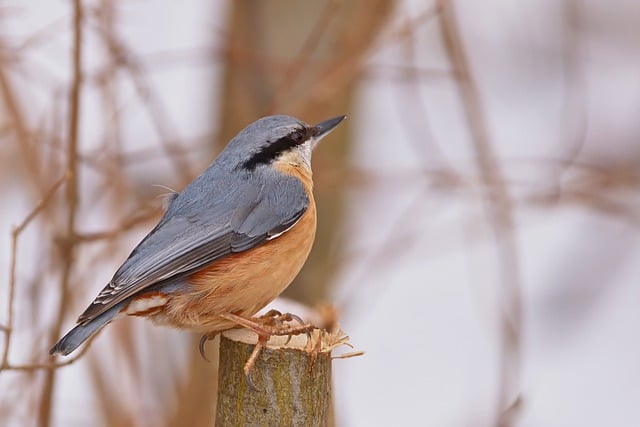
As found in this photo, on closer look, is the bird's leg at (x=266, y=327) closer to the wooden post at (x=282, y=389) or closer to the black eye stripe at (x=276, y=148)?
the wooden post at (x=282, y=389)

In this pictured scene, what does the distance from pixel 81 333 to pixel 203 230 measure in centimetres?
47

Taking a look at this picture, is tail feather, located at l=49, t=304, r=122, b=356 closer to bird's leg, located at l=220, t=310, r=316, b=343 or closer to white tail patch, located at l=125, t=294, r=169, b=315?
white tail patch, located at l=125, t=294, r=169, b=315

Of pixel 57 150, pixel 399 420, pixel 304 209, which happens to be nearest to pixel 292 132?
pixel 304 209

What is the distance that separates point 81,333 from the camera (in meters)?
2.57

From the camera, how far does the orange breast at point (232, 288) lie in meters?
2.79

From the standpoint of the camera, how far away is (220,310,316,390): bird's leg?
241 centimetres

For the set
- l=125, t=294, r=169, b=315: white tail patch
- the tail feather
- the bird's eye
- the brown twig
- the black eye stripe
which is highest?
the brown twig

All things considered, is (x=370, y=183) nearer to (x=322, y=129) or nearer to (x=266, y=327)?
(x=322, y=129)

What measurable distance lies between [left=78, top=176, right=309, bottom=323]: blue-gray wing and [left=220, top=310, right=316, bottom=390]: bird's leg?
20cm

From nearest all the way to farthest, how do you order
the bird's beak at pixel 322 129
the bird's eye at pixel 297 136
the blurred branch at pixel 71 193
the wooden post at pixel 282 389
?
the wooden post at pixel 282 389 → the blurred branch at pixel 71 193 → the bird's eye at pixel 297 136 → the bird's beak at pixel 322 129

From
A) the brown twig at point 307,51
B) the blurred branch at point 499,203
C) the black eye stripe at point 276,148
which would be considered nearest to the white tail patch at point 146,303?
the black eye stripe at point 276,148

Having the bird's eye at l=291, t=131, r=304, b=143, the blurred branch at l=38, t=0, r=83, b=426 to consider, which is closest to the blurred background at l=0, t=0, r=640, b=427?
the blurred branch at l=38, t=0, r=83, b=426

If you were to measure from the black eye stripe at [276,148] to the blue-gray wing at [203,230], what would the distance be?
72mm

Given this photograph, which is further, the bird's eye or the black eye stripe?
the bird's eye
